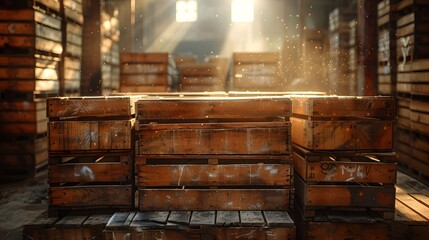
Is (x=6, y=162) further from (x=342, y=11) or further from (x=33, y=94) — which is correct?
(x=342, y=11)

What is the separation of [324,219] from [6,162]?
654 centimetres

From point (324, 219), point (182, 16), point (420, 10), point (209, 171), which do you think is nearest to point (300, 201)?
point (324, 219)

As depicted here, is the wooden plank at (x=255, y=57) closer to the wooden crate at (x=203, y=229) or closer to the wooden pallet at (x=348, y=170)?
the wooden pallet at (x=348, y=170)

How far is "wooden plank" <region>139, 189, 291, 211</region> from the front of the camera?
3.96 metres

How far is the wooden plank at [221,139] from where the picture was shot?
3969 mm

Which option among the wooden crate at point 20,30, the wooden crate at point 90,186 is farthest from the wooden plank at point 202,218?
the wooden crate at point 20,30

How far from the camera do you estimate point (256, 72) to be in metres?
9.28

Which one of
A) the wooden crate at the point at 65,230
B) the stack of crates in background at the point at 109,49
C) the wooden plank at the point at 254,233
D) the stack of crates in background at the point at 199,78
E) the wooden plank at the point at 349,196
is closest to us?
the wooden plank at the point at 254,233

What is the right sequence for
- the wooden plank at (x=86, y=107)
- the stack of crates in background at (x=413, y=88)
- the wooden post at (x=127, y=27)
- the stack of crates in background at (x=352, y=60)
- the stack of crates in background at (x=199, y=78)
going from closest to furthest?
the wooden plank at (x=86, y=107)
the stack of crates in background at (x=413, y=88)
the stack of crates in background at (x=199, y=78)
the stack of crates in background at (x=352, y=60)
the wooden post at (x=127, y=27)

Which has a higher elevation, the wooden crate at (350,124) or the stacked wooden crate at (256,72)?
the stacked wooden crate at (256,72)

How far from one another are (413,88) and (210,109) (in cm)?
495

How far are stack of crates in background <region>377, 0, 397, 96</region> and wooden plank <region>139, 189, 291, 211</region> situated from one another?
5.62 meters

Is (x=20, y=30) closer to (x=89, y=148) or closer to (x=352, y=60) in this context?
(x=89, y=148)

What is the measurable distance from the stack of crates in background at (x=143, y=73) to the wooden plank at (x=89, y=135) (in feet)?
17.5
